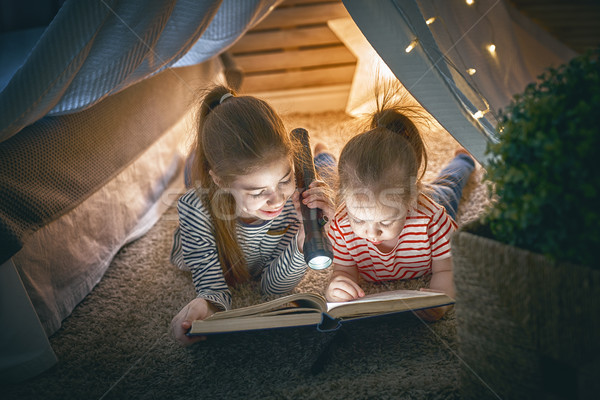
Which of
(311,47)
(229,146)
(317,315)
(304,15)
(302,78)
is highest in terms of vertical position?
(304,15)

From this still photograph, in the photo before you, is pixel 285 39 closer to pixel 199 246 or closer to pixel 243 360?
pixel 199 246

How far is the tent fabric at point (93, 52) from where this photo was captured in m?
0.80

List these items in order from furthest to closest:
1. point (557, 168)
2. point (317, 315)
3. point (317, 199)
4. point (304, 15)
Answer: point (304, 15)
point (317, 199)
point (317, 315)
point (557, 168)

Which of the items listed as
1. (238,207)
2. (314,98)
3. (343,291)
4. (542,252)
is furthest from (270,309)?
(314,98)

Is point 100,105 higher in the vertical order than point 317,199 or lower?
higher

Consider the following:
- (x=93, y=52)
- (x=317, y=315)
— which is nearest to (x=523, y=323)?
(x=317, y=315)

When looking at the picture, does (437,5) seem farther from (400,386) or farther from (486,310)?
(400,386)

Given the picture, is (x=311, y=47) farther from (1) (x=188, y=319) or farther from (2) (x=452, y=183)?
(1) (x=188, y=319)

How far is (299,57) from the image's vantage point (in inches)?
82.4

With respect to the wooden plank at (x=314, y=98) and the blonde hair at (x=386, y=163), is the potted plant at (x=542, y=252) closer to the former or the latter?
the blonde hair at (x=386, y=163)

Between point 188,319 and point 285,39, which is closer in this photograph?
point 188,319

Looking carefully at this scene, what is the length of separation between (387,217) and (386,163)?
0.11 metres

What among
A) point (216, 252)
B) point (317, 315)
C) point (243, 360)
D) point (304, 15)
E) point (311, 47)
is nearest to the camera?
point (317, 315)

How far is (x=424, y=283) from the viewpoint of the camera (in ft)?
3.25
